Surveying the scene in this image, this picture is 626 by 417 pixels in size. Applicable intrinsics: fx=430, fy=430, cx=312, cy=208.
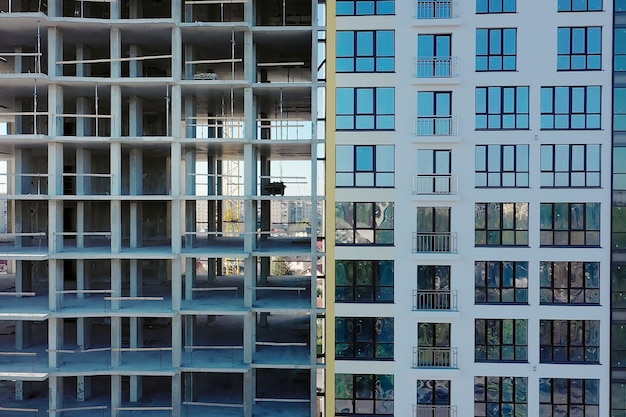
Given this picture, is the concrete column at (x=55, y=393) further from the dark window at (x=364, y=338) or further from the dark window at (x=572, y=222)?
the dark window at (x=572, y=222)

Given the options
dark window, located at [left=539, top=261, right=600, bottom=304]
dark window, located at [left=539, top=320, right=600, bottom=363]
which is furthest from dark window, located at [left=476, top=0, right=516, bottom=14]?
dark window, located at [left=539, top=320, right=600, bottom=363]

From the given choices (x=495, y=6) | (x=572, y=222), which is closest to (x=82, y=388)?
(x=572, y=222)

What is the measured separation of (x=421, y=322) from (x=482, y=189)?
17.5 ft

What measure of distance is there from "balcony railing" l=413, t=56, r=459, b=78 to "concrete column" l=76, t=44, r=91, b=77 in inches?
508

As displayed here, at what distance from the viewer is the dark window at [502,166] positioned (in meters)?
15.7

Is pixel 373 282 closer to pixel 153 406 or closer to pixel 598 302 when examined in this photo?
pixel 598 302

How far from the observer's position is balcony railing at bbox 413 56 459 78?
15688 millimetres

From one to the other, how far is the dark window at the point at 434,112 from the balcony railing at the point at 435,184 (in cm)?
157

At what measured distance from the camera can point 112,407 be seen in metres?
15.8

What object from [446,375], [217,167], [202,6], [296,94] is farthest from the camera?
[217,167]

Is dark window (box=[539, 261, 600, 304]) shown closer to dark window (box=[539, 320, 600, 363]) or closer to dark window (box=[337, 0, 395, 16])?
dark window (box=[539, 320, 600, 363])

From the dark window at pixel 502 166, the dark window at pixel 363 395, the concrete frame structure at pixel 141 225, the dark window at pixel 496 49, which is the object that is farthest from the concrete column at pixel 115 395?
the dark window at pixel 496 49

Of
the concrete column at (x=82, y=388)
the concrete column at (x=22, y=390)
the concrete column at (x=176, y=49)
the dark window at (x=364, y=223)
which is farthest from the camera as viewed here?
the concrete column at (x=22, y=390)

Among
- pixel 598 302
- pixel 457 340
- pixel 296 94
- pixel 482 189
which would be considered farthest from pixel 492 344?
pixel 296 94
